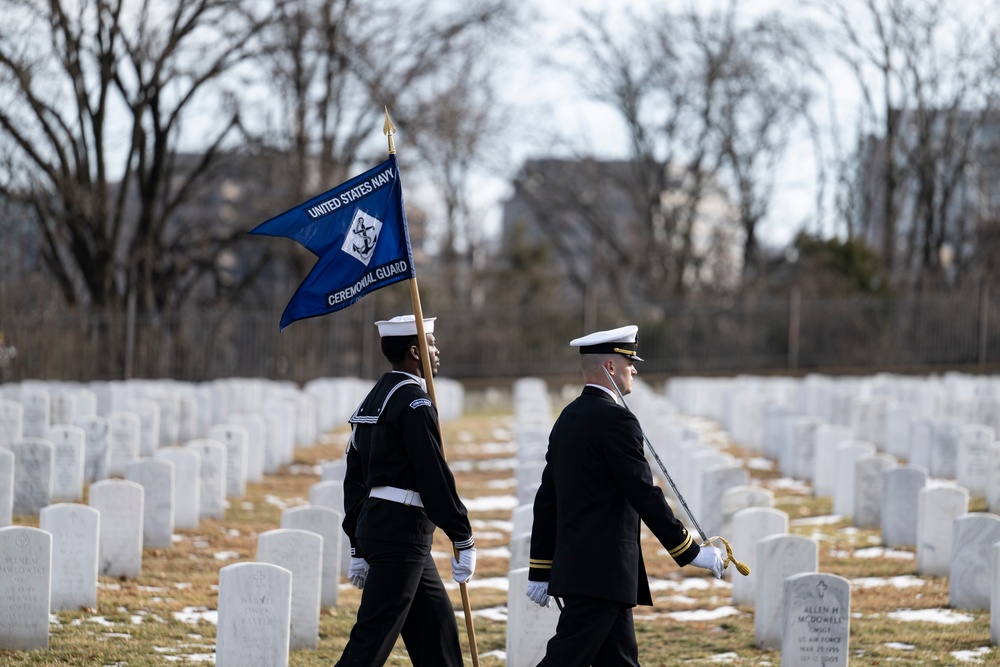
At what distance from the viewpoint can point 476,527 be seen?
11562 mm

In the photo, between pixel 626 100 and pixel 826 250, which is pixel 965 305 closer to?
pixel 826 250

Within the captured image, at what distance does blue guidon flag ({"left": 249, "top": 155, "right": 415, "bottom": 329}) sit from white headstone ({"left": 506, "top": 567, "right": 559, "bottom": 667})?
1.92 meters

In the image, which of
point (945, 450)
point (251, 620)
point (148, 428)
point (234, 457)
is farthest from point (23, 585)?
point (945, 450)

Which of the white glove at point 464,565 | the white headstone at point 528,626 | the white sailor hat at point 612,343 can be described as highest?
the white sailor hat at point 612,343

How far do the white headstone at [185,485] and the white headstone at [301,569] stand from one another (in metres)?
3.79

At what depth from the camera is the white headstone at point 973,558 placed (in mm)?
8109

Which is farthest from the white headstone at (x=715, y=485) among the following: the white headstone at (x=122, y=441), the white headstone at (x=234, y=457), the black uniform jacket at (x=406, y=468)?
the white headstone at (x=122, y=441)

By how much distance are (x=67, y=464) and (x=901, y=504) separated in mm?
7634

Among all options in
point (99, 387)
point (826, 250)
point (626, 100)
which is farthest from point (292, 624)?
point (626, 100)

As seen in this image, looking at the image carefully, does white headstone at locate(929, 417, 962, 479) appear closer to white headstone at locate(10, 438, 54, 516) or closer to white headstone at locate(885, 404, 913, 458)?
white headstone at locate(885, 404, 913, 458)

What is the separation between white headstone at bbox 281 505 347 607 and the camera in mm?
8250

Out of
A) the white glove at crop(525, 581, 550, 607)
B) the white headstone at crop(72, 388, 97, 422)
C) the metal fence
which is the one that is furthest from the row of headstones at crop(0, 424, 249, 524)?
the metal fence

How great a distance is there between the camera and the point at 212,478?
1162 cm

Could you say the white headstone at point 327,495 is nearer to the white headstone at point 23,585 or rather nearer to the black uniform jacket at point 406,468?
the white headstone at point 23,585
